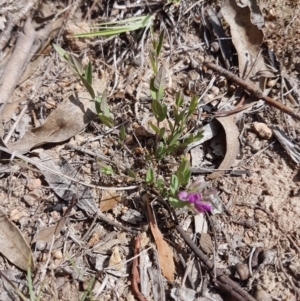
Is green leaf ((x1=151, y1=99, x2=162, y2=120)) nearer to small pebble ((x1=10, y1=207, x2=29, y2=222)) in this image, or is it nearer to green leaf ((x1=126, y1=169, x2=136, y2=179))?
green leaf ((x1=126, y1=169, x2=136, y2=179))

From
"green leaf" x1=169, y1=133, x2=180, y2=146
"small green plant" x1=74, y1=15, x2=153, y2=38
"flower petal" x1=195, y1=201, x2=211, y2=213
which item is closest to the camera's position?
"flower petal" x1=195, y1=201, x2=211, y2=213

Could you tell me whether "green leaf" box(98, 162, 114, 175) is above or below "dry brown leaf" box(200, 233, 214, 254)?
above

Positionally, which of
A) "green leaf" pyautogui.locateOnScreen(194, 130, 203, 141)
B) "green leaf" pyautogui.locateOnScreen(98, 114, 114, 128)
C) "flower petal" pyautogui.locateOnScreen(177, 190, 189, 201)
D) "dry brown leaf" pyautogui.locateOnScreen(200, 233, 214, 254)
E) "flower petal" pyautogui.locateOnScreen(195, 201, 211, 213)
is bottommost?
"dry brown leaf" pyautogui.locateOnScreen(200, 233, 214, 254)

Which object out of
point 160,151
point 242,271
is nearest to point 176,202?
point 160,151

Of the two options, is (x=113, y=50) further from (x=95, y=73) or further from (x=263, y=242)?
(x=263, y=242)

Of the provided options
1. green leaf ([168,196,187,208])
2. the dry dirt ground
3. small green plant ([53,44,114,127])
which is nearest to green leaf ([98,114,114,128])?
small green plant ([53,44,114,127])

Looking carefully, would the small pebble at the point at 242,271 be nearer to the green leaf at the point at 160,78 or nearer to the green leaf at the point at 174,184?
the green leaf at the point at 174,184
